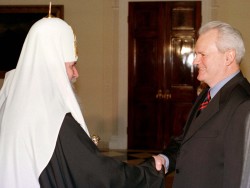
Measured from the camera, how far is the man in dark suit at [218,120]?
8.31ft

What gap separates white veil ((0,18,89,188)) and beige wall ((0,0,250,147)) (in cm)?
728

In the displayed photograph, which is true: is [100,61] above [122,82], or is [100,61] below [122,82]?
above

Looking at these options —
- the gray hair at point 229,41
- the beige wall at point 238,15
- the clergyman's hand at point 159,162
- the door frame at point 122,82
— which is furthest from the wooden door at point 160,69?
the gray hair at point 229,41

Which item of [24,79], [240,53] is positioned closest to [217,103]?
[240,53]

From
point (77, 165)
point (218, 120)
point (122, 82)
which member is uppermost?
point (218, 120)

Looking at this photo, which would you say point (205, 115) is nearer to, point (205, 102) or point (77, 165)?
point (205, 102)

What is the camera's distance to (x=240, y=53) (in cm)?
282

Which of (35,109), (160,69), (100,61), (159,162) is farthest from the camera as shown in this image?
(100,61)

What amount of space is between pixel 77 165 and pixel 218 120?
88 cm

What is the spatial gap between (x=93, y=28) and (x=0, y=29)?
2220 mm

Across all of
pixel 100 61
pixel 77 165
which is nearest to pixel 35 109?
pixel 77 165

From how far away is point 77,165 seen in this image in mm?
2531

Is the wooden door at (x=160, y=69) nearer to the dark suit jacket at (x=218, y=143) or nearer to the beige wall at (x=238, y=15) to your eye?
the beige wall at (x=238, y=15)

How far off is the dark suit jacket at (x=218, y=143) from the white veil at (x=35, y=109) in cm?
71
